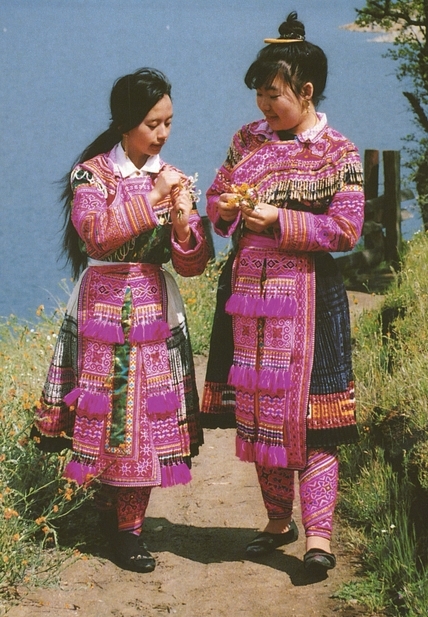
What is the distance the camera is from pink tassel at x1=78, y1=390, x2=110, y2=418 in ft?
12.3

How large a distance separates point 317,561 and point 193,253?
128cm

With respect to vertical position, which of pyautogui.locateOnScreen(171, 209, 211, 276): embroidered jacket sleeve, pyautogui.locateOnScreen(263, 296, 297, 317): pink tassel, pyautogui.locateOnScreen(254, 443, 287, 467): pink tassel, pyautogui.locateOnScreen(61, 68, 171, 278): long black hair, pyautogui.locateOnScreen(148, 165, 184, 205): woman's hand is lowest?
pyautogui.locateOnScreen(254, 443, 287, 467): pink tassel

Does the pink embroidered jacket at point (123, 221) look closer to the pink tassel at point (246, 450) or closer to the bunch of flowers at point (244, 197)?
the bunch of flowers at point (244, 197)

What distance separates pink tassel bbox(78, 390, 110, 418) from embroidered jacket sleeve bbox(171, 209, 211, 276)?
0.57 meters

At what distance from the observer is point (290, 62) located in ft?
11.6

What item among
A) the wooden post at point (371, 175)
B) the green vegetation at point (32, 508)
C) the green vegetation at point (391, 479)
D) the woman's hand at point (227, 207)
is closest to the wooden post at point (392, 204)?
the wooden post at point (371, 175)

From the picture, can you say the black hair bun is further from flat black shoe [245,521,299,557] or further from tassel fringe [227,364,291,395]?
flat black shoe [245,521,299,557]

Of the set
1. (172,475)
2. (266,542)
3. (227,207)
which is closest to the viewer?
(227,207)

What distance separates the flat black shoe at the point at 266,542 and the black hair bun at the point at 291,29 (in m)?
2.02

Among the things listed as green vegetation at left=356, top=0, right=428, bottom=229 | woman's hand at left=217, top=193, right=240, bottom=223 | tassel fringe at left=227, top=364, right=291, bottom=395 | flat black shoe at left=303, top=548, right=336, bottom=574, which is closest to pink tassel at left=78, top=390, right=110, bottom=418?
tassel fringe at left=227, top=364, right=291, bottom=395

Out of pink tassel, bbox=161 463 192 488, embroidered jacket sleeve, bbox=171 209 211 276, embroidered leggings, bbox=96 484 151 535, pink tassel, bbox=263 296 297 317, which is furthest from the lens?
embroidered leggings, bbox=96 484 151 535

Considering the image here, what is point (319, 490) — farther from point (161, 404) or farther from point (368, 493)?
point (161, 404)

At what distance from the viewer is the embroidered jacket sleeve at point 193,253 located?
372 centimetres

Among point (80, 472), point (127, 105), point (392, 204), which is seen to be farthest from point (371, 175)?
point (80, 472)
